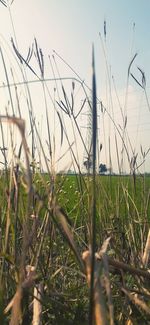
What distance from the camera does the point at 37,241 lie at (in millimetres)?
1260

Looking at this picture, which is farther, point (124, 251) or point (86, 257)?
point (124, 251)

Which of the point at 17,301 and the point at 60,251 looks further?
the point at 60,251

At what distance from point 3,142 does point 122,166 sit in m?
0.70

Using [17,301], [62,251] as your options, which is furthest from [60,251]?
[17,301]

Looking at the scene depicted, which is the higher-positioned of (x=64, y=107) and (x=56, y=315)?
(x=64, y=107)

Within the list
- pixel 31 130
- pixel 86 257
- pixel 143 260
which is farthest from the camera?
pixel 31 130

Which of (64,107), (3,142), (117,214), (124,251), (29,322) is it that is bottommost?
(29,322)

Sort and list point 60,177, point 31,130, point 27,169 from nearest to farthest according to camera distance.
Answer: point 27,169 → point 60,177 → point 31,130

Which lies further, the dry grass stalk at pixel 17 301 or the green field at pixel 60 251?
the green field at pixel 60 251

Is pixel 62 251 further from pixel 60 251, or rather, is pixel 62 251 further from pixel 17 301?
pixel 17 301

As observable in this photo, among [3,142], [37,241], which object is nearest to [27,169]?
[37,241]

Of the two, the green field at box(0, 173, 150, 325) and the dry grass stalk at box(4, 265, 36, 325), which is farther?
the green field at box(0, 173, 150, 325)

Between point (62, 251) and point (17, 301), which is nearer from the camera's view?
point (17, 301)

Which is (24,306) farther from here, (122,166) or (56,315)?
(122,166)
